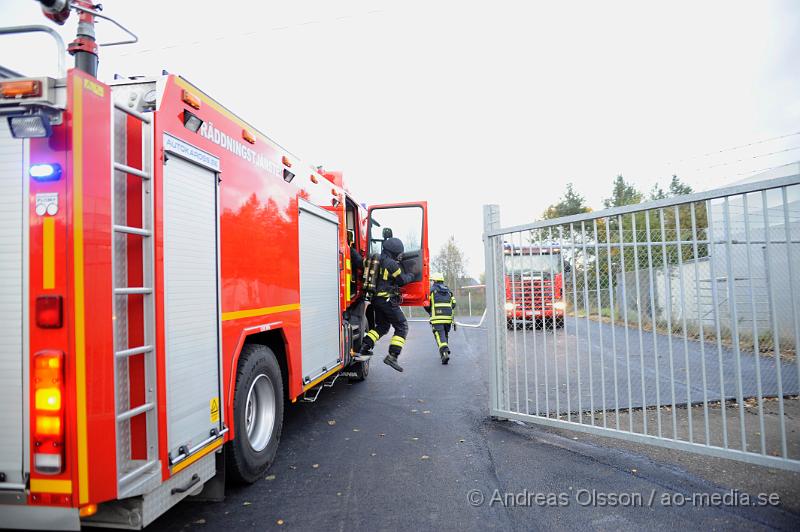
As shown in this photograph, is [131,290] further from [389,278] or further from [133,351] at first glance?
[389,278]

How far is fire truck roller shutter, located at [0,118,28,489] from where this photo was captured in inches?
79.0

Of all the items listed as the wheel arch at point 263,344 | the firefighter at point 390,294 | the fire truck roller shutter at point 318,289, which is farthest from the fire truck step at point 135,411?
the firefighter at point 390,294

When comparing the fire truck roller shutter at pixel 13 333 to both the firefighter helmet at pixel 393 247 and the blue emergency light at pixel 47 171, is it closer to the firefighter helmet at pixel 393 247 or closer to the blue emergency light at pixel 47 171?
the blue emergency light at pixel 47 171

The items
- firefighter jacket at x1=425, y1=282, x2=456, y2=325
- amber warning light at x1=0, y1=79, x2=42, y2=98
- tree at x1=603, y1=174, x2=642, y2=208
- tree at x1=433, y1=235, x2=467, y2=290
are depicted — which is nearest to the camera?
amber warning light at x1=0, y1=79, x2=42, y2=98

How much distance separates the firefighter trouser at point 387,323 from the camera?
651 cm

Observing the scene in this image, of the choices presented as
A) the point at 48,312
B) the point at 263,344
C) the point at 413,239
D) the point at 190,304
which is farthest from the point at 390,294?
the point at 48,312

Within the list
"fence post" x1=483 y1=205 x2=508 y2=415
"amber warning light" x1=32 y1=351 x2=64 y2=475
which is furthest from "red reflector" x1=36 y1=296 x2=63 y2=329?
"fence post" x1=483 y1=205 x2=508 y2=415

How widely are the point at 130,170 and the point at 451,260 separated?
33.6m

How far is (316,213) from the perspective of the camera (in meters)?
A: 4.85

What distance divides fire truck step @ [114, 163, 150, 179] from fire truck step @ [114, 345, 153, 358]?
0.90 meters

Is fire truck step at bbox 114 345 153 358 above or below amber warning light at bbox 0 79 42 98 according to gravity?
below

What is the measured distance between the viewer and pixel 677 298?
3514 mm

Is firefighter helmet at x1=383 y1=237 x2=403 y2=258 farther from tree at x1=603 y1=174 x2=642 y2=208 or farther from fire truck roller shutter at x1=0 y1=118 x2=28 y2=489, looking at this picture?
tree at x1=603 y1=174 x2=642 y2=208

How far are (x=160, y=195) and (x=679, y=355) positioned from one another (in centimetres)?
396
